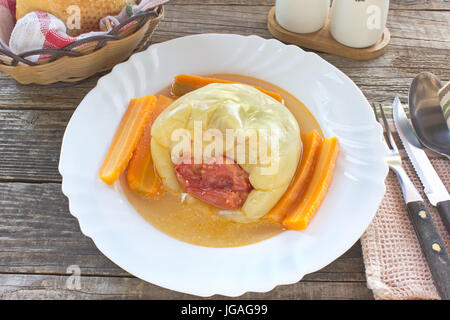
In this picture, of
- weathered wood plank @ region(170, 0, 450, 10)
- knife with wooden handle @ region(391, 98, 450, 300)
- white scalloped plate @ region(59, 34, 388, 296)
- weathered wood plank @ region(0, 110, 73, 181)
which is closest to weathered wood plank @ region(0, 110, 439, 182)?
weathered wood plank @ region(0, 110, 73, 181)

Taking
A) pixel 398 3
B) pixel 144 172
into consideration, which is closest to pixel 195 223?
pixel 144 172

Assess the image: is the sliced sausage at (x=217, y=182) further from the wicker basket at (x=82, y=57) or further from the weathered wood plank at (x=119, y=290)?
the wicker basket at (x=82, y=57)

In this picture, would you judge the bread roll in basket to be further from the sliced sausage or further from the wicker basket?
the sliced sausage

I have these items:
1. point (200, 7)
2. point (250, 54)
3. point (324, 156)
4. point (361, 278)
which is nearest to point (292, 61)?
point (250, 54)

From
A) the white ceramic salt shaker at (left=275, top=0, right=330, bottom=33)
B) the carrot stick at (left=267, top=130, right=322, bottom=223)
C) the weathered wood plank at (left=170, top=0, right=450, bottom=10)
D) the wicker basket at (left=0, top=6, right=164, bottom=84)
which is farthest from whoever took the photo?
the weathered wood plank at (left=170, top=0, right=450, bottom=10)

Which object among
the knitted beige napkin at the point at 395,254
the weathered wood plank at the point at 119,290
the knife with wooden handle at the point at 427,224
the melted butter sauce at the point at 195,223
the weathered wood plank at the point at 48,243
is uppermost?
the knife with wooden handle at the point at 427,224

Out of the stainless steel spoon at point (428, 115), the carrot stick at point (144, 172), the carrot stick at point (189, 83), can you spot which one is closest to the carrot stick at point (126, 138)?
the carrot stick at point (144, 172)
